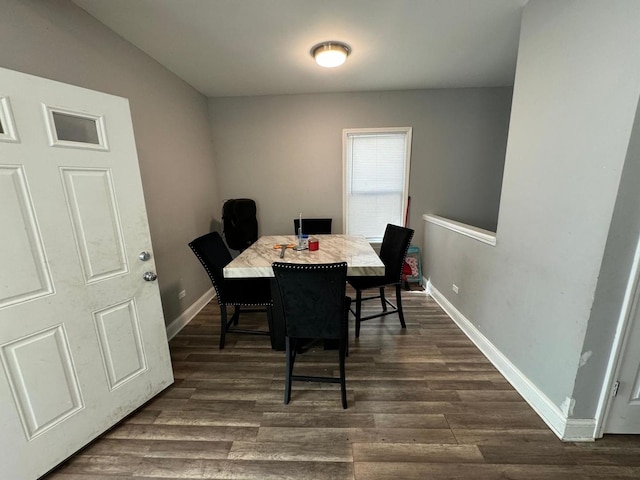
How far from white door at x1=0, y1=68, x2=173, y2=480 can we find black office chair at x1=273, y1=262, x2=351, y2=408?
0.95 m

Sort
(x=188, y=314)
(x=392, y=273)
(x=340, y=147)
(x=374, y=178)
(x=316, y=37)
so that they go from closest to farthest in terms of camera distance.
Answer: (x=316, y=37) < (x=392, y=273) < (x=188, y=314) < (x=340, y=147) < (x=374, y=178)

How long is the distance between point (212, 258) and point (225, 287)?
11.0 inches

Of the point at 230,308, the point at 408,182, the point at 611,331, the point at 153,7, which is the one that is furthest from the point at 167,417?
the point at 408,182

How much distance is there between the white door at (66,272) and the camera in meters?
1.10

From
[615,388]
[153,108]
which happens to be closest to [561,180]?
[615,388]

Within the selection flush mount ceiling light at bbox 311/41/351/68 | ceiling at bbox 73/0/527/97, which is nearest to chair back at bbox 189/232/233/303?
ceiling at bbox 73/0/527/97

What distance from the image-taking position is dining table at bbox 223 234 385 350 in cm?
181

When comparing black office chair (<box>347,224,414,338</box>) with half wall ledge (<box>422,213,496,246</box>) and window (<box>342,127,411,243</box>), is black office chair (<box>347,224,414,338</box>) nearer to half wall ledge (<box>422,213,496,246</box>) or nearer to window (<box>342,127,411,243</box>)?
half wall ledge (<box>422,213,496,246</box>)

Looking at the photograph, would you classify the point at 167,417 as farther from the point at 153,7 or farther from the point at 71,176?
the point at 153,7

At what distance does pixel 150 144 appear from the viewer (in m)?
2.23

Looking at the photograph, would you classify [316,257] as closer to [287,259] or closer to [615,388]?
[287,259]

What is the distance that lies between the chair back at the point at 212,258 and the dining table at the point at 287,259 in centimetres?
19

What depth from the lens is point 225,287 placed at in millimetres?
2125

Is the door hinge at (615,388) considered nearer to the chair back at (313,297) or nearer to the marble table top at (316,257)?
the marble table top at (316,257)
